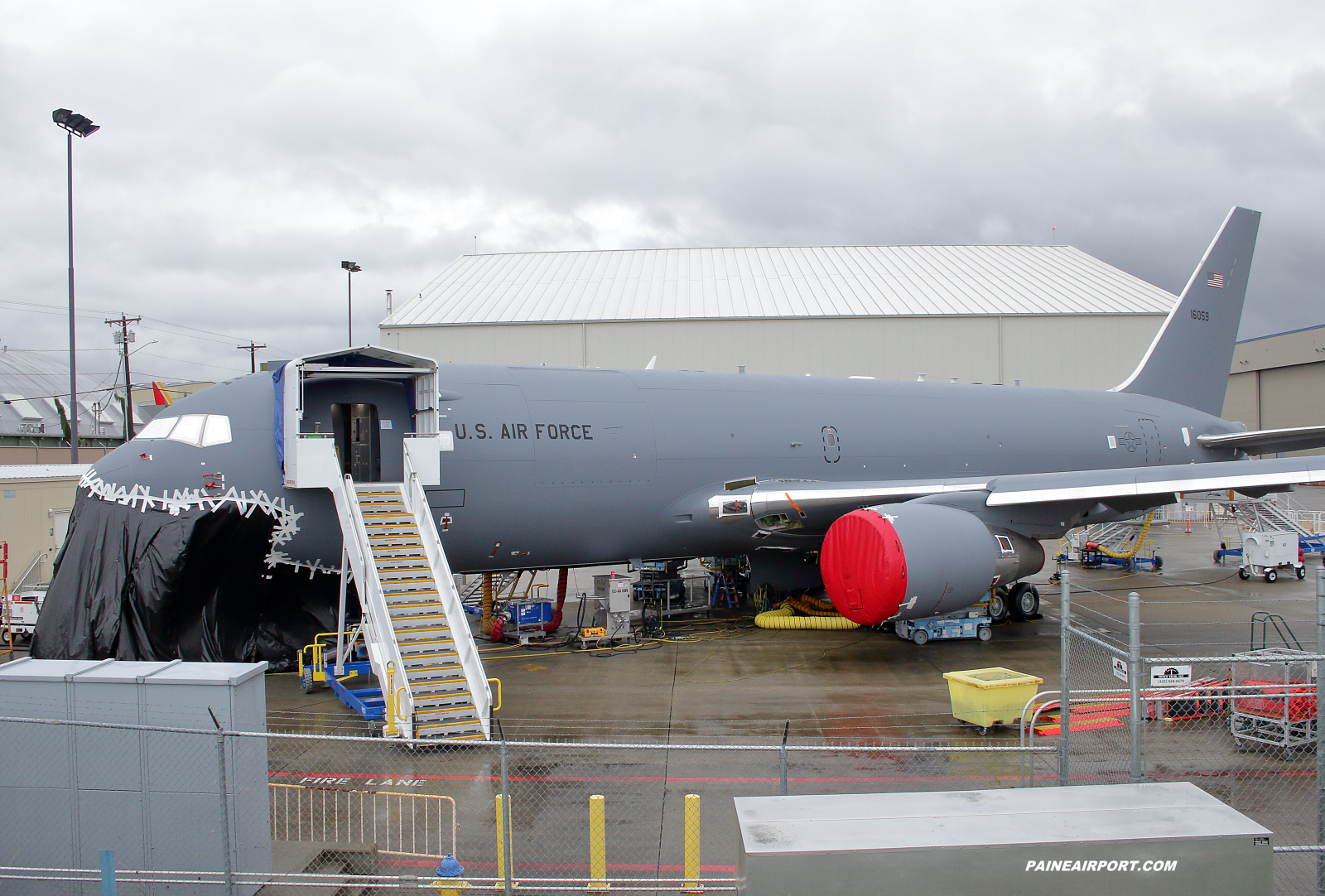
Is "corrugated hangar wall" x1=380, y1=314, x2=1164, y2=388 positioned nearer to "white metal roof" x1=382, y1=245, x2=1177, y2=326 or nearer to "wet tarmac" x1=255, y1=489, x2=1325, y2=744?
"white metal roof" x1=382, y1=245, x2=1177, y2=326

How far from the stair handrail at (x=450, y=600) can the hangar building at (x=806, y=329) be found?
22.0 metres

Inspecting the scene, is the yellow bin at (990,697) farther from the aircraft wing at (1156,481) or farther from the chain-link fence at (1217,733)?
the aircraft wing at (1156,481)

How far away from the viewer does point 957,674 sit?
11.6 metres

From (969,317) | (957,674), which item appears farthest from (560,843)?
(969,317)

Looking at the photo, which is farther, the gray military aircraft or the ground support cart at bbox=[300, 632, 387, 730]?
the gray military aircraft

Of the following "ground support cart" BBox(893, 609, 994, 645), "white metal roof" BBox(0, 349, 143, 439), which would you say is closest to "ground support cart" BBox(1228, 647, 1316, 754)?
"ground support cart" BBox(893, 609, 994, 645)

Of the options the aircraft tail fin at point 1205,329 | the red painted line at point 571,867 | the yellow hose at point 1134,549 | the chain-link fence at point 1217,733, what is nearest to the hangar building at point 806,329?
the yellow hose at point 1134,549

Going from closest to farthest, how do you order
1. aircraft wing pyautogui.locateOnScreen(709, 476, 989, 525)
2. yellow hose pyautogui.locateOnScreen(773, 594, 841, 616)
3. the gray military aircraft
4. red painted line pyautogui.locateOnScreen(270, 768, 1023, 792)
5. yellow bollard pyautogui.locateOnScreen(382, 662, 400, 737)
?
red painted line pyautogui.locateOnScreen(270, 768, 1023, 792) → yellow bollard pyautogui.locateOnScreen(382, 662, 400, 737) → the gray military aircraft → aircraft wing pyautogui.locateOnScreen(709, 476, 989, 525) → yellow hose pyautogui.locateOnScreen(773, 594, 841, 616)

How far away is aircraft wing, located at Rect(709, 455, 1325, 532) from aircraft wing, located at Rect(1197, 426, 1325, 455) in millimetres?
5591

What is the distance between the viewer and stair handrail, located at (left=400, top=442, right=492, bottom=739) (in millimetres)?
11234

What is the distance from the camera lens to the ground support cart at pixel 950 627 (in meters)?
16.9

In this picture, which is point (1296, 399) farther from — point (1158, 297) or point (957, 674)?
point (957, 674)

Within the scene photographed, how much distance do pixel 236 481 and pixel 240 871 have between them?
25.3ft

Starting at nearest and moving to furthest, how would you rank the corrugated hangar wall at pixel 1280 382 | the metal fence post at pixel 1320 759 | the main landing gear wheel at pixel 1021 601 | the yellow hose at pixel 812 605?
the metal fence post at pixel 1320 759 → the main landing gear wheel at pixel 1021 601 → the yellow hose at pixel 812 605 → the corrugated hangar wall at pixel 1280 382
